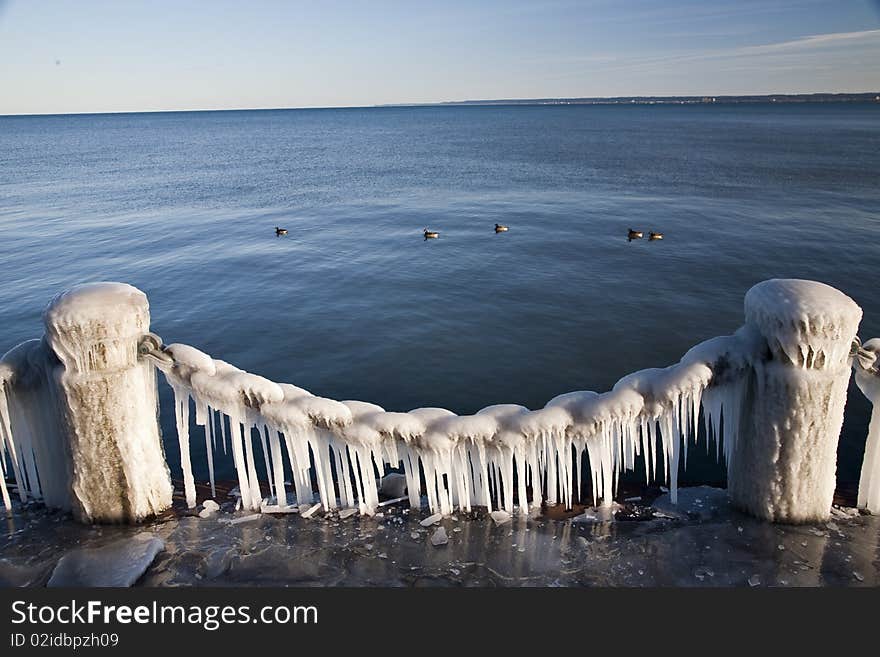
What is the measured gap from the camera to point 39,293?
2650 cm

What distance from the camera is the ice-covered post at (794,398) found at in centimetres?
619

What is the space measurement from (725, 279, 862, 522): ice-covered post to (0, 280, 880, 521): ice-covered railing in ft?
0.05

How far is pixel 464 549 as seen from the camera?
6.68 meters

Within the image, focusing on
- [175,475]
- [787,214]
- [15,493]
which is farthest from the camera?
[787,214]

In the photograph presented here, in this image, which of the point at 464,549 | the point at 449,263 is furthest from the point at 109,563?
the point at 449,263

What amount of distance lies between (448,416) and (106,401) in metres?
3.79

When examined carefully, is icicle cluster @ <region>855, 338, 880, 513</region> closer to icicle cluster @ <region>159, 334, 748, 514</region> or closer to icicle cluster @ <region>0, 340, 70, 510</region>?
icicle cluster @ <region>159, 334, 748, 514</region>

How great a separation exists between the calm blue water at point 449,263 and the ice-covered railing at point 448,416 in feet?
26.1

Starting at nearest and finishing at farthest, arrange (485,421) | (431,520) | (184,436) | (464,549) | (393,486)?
(464,549)
(485,421)
(431,520)
(184,436)
(393,486)

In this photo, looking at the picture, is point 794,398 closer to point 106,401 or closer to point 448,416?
point 448,416

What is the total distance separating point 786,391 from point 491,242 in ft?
96.3

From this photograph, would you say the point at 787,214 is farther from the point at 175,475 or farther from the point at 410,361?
the point at 175,475

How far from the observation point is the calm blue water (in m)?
19.4

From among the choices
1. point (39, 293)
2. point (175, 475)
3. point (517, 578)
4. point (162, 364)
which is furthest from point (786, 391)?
point (39, 293)
